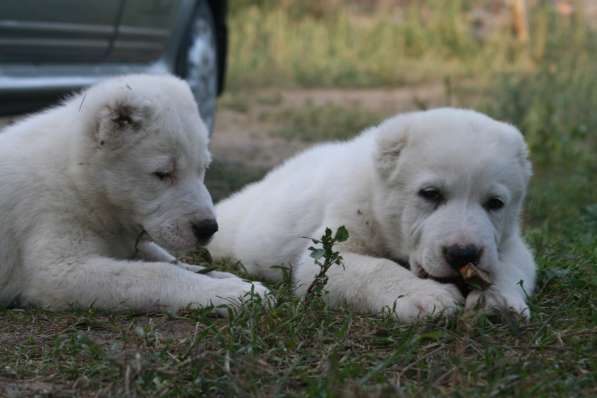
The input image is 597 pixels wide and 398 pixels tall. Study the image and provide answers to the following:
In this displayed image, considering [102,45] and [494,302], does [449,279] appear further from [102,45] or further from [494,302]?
[102,45]

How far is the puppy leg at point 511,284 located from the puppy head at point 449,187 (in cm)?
8

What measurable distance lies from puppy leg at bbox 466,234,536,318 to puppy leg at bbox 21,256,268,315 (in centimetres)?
97

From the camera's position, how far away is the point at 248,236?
17.6 ft

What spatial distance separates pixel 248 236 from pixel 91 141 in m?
1.22

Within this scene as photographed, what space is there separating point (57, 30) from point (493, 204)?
379 centimetres

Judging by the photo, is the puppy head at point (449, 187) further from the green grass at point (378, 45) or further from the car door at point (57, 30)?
the green grass at point (378, 45)

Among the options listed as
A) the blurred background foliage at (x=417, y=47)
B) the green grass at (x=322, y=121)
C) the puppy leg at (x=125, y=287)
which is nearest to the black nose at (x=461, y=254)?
the puppy leg at (x=125, y=287)

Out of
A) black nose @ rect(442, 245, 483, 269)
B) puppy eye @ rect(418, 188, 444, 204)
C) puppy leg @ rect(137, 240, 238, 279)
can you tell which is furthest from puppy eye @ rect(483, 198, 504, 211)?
puppy leg @ rect(137, 240, 238, 279)

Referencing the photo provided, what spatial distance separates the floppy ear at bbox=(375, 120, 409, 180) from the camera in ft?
14.5

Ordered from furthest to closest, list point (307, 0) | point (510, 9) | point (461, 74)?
point (307, 0) → point (510, 9) → point (461, 74)

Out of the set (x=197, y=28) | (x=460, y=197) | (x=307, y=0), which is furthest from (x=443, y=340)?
(x=307, y=0)

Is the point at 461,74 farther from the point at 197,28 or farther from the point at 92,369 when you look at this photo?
the point at 92,369

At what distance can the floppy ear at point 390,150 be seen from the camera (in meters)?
4.43

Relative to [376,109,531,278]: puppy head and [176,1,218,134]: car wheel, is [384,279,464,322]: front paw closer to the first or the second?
[376,109,531,278]: puppy head
